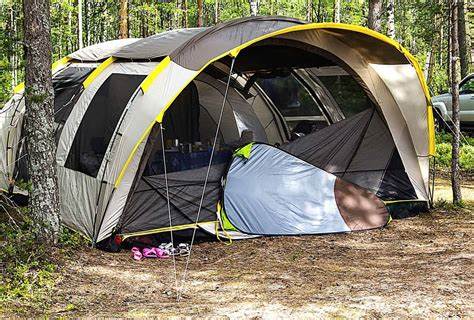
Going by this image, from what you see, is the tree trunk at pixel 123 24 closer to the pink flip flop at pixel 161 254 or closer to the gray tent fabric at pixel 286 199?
the gray tent fabric at pixel 286 199

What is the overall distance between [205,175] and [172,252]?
44.4 inches

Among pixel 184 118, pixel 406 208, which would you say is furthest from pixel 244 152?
pixel 406 208

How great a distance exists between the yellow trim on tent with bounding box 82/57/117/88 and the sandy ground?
2344mm

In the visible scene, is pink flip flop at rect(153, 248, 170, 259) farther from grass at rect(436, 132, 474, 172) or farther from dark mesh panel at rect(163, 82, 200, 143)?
grass at rect(436, 132, 474, 172)

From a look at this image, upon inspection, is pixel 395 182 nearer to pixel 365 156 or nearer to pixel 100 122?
pixel 365 156

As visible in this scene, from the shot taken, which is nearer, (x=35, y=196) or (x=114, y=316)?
(x=114, y=316)

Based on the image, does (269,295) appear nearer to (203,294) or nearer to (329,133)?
(203,294)

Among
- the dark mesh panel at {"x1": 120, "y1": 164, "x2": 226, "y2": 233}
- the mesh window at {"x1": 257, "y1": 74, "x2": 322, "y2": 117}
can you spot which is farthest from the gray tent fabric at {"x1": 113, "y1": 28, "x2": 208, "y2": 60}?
the mesh window at {"x1": 257, "y1": 74, "x2": 322, "y2": 117}

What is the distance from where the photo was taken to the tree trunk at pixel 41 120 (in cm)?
579

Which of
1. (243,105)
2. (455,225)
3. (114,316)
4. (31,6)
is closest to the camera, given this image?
(114,316)

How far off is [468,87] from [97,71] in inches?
439

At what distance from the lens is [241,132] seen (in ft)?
29.2

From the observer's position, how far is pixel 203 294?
17.0ft

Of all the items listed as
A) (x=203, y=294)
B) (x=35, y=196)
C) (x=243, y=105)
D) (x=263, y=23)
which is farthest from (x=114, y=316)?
(x=243, y=105)
